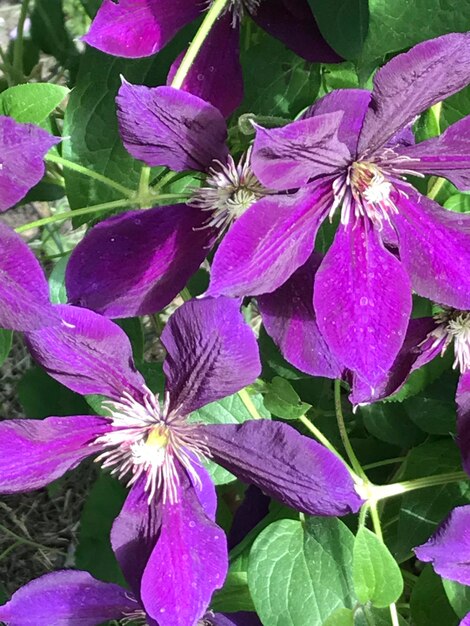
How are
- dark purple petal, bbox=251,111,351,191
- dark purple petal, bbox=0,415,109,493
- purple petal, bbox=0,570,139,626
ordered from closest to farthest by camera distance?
dark purple petal, bbox=251,111,351,191 → dark purple petal, bbox=0,415,109,493 → purple petal, bbox=0,570,139,626

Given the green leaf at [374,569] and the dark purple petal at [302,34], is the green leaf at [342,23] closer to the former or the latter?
the dark purple petal at [302,34]

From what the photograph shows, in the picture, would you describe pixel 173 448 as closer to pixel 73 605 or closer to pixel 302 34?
pixel 73 605

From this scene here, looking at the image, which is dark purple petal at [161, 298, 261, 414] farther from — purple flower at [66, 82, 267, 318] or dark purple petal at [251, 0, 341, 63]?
dark purple petal at [251, 0, 341, 63]

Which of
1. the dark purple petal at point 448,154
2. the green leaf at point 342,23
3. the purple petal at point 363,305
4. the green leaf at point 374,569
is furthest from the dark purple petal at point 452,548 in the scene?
the green leaf at point 342,23

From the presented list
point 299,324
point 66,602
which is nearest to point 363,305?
point 299,324

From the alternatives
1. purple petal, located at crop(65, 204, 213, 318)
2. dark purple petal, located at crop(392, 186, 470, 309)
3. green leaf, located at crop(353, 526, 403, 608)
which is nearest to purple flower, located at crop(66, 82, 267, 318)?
purple petal, located at crop(65, 204, 213, 318)

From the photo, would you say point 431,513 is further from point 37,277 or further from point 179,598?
point 37,277
